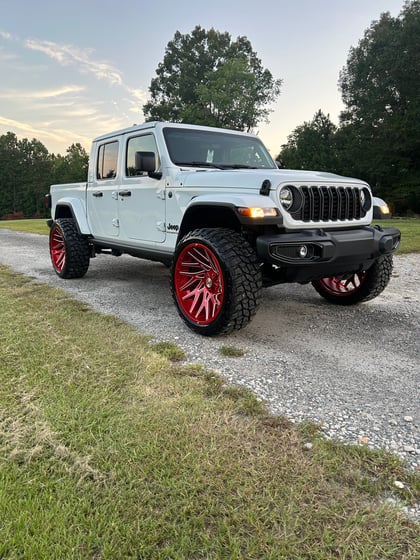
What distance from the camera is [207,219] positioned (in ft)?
12.8

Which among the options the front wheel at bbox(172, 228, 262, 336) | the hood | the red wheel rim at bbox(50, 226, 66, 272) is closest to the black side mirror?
the hood

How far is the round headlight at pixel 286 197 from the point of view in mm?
3287

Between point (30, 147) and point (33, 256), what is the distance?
73138mm

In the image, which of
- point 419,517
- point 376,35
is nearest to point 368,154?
point 376,35

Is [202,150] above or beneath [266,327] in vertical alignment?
above

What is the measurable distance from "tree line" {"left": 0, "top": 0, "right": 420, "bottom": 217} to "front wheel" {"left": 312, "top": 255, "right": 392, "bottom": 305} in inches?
1075

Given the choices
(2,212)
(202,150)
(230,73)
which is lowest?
(2,212)

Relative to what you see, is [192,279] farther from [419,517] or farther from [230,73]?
[230,73]

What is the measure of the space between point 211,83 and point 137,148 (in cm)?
4141

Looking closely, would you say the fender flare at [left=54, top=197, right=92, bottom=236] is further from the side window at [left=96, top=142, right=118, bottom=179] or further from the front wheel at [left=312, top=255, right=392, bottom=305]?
the front wheel at [left=312, top=255, right=392, bottom=305]

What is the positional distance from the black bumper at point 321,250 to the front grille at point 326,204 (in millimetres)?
145

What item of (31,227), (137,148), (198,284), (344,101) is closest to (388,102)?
(344,101)

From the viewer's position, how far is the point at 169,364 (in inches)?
120

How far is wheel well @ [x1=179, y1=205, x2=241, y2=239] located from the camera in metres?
3.69
